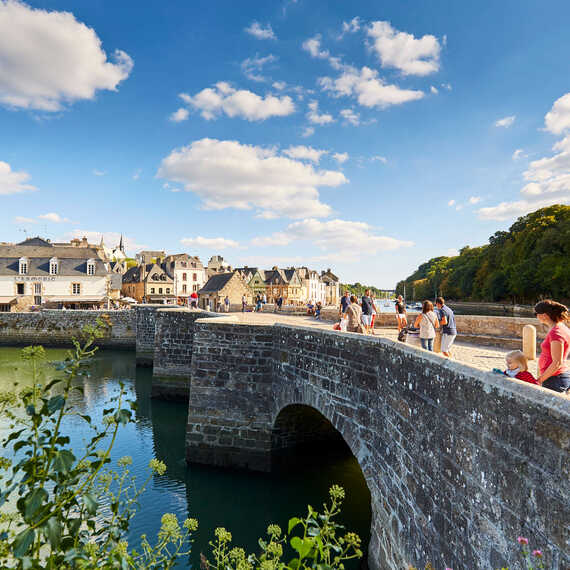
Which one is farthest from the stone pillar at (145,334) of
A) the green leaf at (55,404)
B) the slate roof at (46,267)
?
the slate roof at (46,267)

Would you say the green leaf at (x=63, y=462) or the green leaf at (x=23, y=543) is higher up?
the green leaf at (x=63, y=462)

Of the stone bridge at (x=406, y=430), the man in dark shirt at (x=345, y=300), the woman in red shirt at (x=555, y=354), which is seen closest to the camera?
the stone bridge at (x=406, y=430)

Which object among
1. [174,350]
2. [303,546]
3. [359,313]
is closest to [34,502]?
[303,546]

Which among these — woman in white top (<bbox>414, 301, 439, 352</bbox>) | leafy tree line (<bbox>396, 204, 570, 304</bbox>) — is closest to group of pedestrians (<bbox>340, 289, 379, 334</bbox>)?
woman in white top (<bbox>414, 301, 439, 352</bbox>)

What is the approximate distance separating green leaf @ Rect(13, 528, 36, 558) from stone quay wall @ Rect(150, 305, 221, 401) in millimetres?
15285

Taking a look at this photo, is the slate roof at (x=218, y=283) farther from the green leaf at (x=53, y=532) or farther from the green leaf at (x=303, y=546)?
the green leaf at (x=53, y=532)

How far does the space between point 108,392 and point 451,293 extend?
66274 millimetres

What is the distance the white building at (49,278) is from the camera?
44250 mm

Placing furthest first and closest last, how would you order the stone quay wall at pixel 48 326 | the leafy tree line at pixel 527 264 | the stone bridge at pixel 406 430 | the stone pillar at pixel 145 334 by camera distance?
1. the leafy tree line at pixel 527 264
2. the stone quay wall at pixel 48 326
3. the stone pillar at pixel 145 334
4. the stone bridge at pixel 406 430

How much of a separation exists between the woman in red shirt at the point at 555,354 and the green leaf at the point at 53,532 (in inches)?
155

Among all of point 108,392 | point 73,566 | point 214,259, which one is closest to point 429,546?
point 73,566

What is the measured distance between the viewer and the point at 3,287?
144 ft

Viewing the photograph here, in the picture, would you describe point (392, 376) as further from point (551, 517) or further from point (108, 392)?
point (108, 392)

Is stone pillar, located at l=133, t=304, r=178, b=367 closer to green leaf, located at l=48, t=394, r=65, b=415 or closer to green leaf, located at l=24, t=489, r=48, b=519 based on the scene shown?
green leaf, located at l=48, t=394, r=65, b=415
